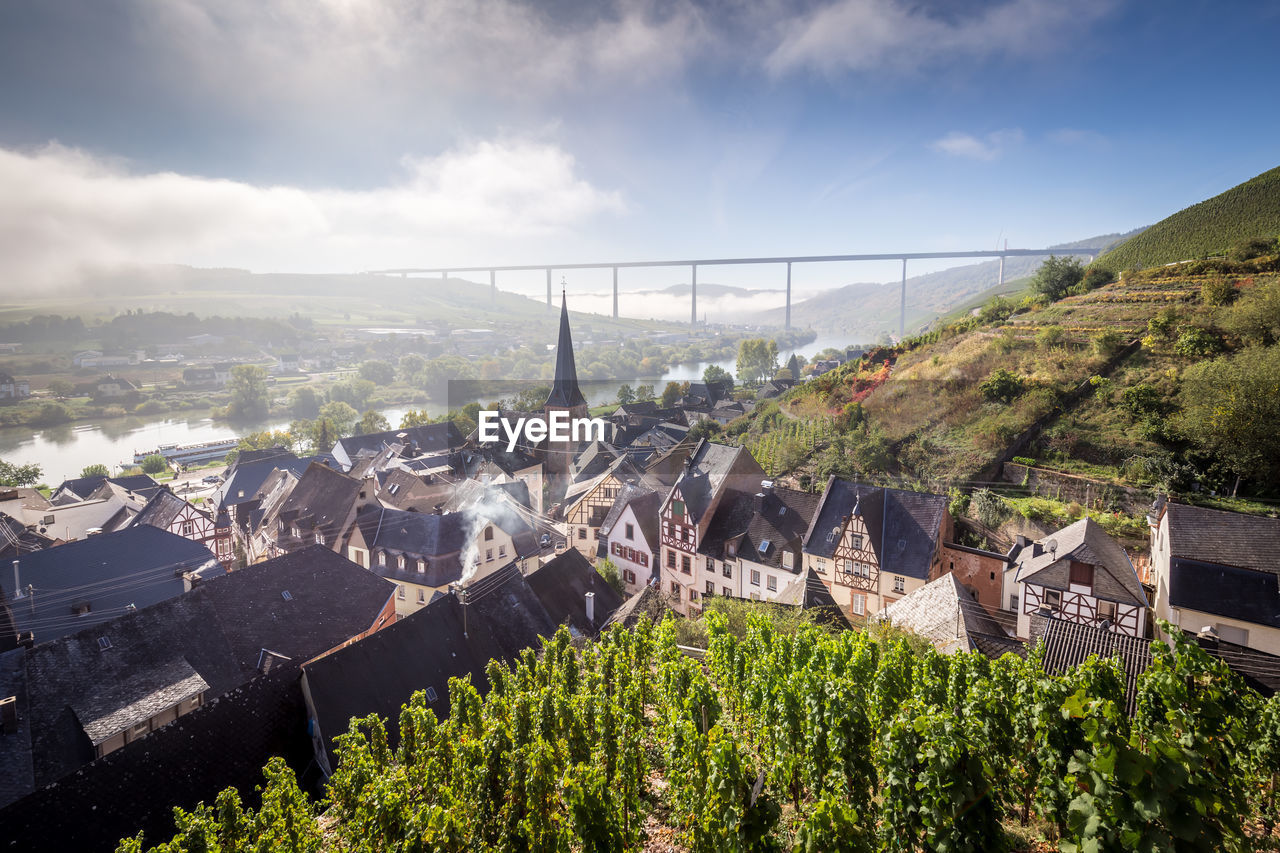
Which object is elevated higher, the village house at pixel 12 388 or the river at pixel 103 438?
the village house at pixel 12 388

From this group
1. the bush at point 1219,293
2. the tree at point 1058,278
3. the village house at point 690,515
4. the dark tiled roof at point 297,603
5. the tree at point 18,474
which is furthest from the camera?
the tree at point 18,474

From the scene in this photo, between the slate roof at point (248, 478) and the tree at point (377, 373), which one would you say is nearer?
the slate roof at point (248, 478)

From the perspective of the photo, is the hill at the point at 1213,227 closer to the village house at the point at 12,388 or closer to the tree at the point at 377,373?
the tree at the point at 377,373

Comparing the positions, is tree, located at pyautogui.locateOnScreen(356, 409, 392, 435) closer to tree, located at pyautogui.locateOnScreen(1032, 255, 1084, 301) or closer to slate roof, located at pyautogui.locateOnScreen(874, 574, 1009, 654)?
slate roof, located at pyautogui.locateOnScreen(874, 574, 1009, 654)

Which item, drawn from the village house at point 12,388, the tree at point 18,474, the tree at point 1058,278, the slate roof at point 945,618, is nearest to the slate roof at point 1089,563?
Result: the slate roof at point 945,618

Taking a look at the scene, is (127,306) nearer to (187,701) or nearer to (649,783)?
(187,701)

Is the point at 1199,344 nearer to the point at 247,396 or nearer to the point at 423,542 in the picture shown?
the point at 423,542
